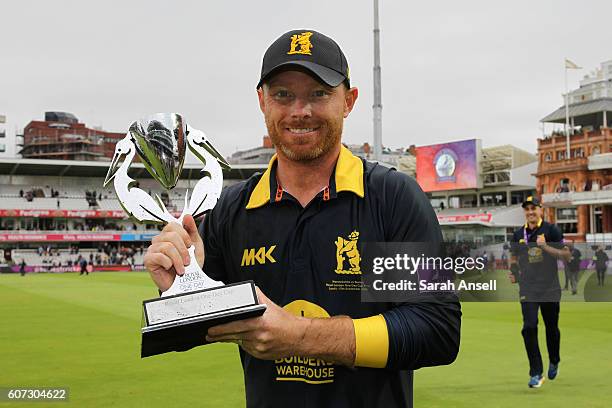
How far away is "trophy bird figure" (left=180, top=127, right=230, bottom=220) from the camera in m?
2.15

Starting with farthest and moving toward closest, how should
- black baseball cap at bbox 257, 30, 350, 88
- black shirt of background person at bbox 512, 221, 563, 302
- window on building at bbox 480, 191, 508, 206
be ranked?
window on building at bbox 480, 191, 508, 206 < black shirt of background person at bbox 512, 221, 563, 302 < black baseball cap at bbox 257, 30, 350, 88

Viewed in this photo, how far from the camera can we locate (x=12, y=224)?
5566cm

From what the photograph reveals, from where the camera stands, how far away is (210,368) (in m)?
8.71

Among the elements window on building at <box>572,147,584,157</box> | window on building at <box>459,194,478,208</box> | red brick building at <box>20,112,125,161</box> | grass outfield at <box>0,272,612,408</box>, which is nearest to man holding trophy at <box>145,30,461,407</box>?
grass outfield at <box>0,272,612,408</box>

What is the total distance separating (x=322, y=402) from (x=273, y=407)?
6.3 inches

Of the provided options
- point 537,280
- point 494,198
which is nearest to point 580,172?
point 494,198

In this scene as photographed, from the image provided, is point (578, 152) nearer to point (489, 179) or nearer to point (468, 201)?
point (489, 179)

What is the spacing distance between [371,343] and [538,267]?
6725 millimetres

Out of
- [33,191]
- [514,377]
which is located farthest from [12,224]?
[514,377]

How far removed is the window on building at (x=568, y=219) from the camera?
5184 cm

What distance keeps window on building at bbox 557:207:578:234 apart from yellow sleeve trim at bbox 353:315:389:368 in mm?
53713

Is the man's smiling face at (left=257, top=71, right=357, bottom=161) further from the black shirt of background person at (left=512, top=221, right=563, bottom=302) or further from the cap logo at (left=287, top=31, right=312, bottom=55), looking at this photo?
the black shirt of background person at (left=512, top=221, right=563, bottom=302)

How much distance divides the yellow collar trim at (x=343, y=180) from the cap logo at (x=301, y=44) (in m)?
0.39

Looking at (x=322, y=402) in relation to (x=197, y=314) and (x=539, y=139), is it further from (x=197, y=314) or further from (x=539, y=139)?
(x=539, y=139)
